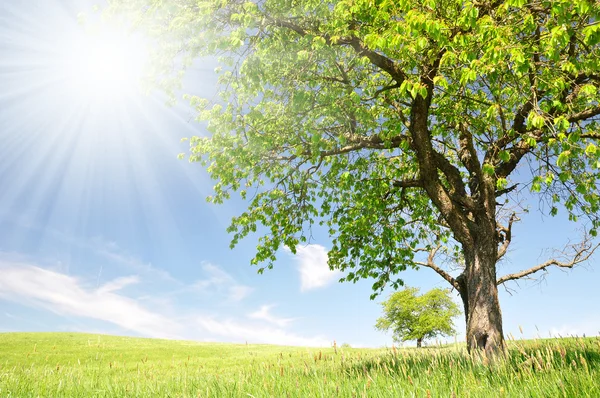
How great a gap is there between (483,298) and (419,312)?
35578 mm

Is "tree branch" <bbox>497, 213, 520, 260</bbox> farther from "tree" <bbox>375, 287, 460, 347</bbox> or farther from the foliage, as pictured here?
"tree" <bbox>375, 287, 460, 347</bbox>

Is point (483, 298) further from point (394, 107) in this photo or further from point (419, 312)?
point (419, 312)

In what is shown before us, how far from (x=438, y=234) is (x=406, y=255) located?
3.56 metres

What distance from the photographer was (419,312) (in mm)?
45375

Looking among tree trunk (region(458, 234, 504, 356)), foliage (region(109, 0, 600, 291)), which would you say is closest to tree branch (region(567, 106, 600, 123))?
foliage (region(109, 0, 600, 291))

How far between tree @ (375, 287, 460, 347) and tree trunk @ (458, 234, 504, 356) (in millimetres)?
32947

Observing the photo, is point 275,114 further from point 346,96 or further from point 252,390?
point 252,390

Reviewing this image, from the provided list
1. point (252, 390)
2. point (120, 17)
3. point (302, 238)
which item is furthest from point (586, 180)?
point (120, 17)

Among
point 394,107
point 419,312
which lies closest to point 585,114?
point 394,107

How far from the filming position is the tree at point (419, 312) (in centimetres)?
4356

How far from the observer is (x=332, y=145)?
44.7 feet

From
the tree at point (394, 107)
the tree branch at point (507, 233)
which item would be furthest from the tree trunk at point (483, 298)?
the tree branch at point (507, 233)

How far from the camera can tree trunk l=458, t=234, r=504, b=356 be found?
1187cm

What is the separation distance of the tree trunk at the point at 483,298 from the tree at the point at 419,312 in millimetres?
32947
